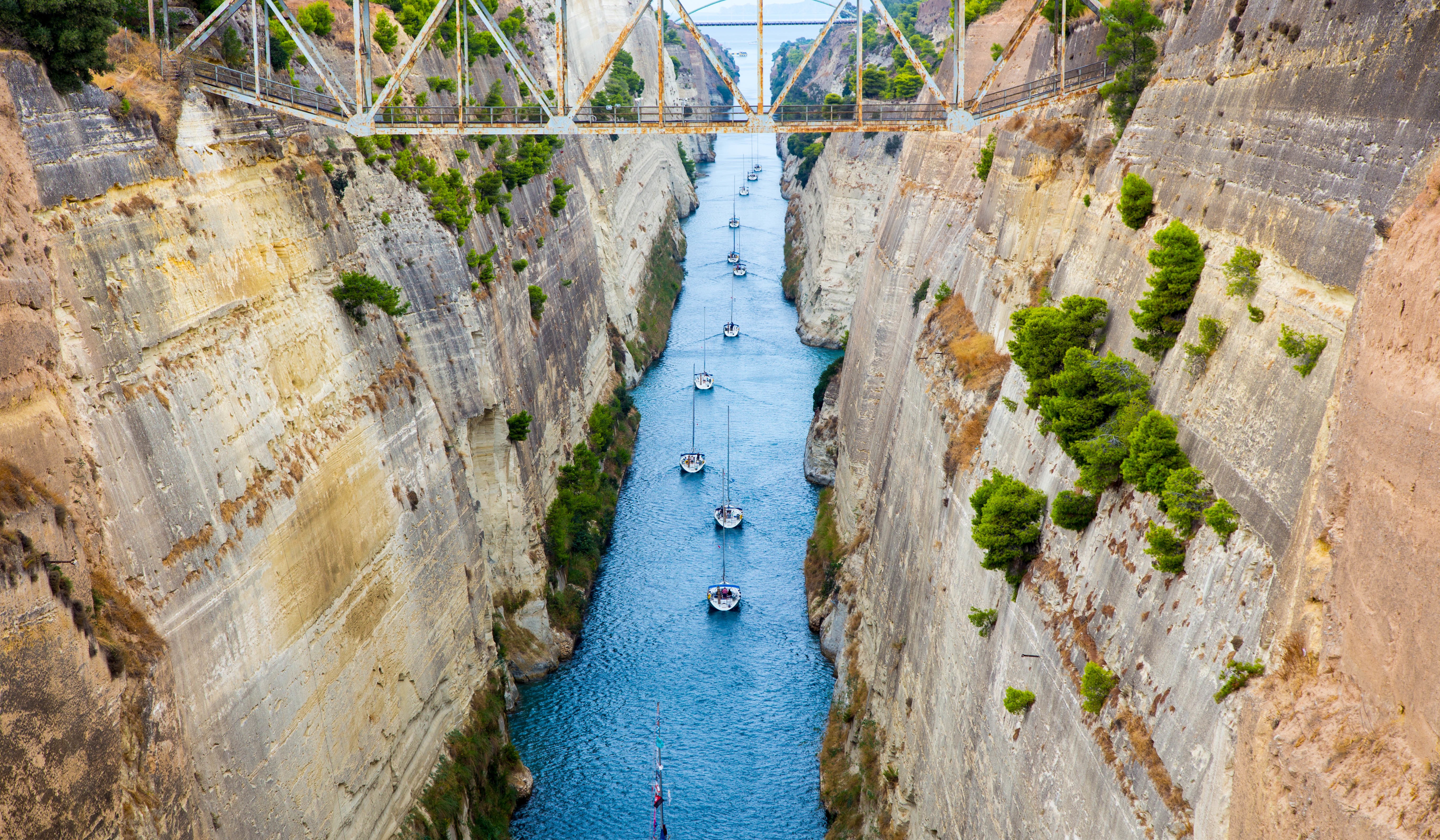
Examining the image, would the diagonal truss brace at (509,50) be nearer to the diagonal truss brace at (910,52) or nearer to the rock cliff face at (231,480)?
the rock cliff face at (231,480)

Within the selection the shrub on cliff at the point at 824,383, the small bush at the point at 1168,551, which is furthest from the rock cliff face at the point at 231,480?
the shrub on cliff at the point at 824,383

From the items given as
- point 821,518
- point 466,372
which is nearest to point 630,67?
point 821,518

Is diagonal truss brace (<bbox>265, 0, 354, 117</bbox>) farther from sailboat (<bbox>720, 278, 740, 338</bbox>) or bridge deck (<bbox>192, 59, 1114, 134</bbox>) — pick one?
sailboat (<bbox>720, 278, 740, 338</bbox>)

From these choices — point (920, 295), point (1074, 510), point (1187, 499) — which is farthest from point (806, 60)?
point (1187, 499)

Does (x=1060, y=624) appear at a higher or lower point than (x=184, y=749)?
higher

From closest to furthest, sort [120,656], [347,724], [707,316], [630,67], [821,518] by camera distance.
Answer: [120,656] → [347,724] → [821,518] → [707,316] → [630,67]

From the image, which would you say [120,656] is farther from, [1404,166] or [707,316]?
[707,316]
